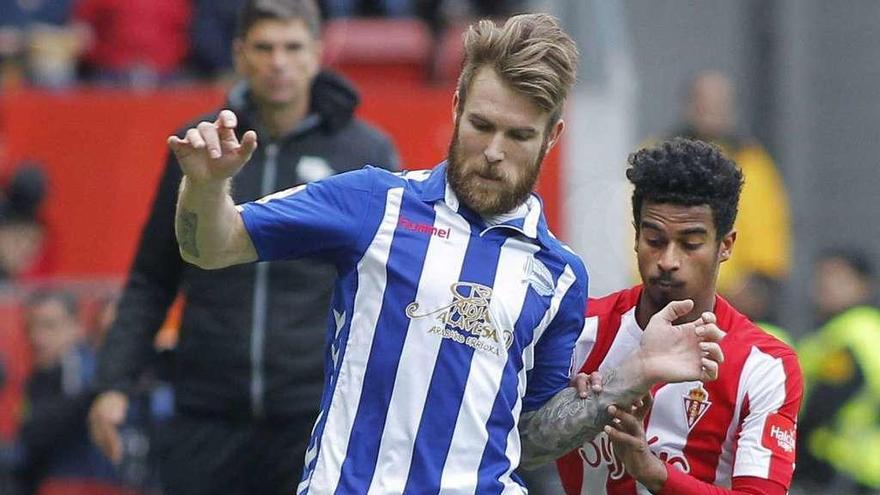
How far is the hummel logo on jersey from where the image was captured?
4461 millimetres

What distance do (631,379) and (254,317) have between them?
6.47ft

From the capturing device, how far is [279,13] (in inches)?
251

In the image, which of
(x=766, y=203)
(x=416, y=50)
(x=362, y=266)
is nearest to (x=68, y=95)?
(x=416, y=50)

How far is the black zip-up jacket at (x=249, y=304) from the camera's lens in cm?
604

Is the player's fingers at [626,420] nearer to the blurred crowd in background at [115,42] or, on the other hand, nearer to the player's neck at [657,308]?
the player's neck at [657,308]

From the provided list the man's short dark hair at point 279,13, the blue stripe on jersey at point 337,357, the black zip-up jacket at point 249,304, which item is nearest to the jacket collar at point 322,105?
the black zip-up jacket at point 249,304

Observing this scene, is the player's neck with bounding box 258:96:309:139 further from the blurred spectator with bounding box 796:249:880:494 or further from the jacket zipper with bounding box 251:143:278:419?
the blurred spectator with bounding box 796:249:880:494

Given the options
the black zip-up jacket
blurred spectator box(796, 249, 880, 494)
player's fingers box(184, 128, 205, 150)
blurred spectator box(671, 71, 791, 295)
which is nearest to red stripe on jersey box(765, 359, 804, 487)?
player's fingers box(184, 128, 205, 150)

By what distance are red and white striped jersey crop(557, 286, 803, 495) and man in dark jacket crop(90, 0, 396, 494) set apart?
1.51m

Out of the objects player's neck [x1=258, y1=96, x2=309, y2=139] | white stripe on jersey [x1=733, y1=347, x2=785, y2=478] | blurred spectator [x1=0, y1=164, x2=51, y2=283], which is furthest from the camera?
blurred spectator [x1=0, y1=164, x2=51, y2=283]

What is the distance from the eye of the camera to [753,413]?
457cm

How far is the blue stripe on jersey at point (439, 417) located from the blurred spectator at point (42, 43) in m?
7.27

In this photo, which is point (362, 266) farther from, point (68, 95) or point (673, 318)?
point (68, 95)

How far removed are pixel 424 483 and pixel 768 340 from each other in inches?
39.9
